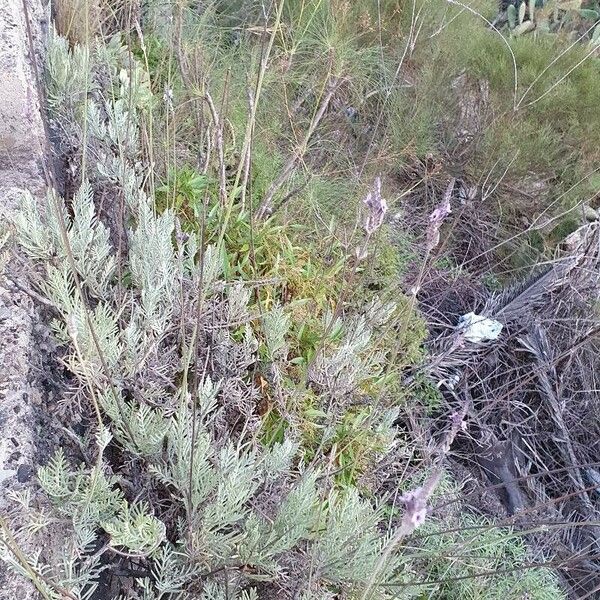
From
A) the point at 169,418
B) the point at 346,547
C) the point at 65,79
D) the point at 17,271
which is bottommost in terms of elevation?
the point at 346,547

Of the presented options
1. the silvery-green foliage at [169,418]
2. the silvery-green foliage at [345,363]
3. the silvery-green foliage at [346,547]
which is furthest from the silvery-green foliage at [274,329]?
the silvery-green foliage at [346,547]

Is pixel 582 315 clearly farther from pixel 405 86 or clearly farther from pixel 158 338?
pixel 158 338

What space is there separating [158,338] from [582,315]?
199 centimetres

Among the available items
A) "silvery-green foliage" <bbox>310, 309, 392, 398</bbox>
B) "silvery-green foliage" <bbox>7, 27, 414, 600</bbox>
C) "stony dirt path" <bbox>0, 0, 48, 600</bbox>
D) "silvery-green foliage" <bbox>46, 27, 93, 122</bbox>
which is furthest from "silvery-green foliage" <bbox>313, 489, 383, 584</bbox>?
"silvery-green foliage" <bbox>46, 27, 93, 122</bbox>

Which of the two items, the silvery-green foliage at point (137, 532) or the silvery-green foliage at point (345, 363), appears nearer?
the silvery-green foliage at point (137, 532)

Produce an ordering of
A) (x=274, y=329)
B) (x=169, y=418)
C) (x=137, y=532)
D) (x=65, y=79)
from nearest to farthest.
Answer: (x=137, y=532), (x=169, y=418), (x=274, y=329), (x=65, y=79)

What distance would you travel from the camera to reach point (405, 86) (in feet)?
9.78

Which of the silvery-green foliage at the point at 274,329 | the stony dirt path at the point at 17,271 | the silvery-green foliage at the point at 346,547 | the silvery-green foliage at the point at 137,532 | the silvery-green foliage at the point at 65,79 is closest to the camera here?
the silvery-green foliage at the point at 137,532

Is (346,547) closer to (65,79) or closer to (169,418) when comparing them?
(169,418)

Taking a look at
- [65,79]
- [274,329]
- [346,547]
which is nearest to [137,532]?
[346,547]

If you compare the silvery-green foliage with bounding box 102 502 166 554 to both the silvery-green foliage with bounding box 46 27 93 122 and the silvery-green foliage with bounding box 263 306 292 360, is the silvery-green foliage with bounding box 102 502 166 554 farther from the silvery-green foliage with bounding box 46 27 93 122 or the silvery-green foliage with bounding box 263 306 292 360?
the silvery-green foliage with bounding box 46 27 93 122

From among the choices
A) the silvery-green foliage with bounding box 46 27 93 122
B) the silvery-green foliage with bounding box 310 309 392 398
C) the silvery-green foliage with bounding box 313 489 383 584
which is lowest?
the silvery-green foliage with bounding box 313 489 383 584

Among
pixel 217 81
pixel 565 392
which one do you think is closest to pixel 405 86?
pixel 217 81

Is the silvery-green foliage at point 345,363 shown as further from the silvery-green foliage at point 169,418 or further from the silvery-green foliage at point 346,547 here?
the silvery-green foliage at point 346,547
